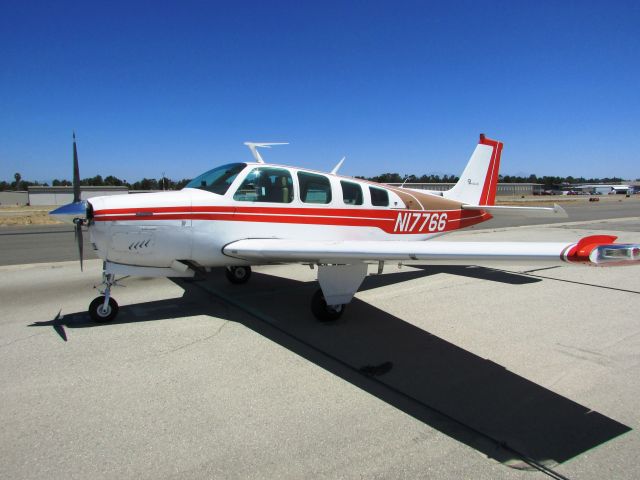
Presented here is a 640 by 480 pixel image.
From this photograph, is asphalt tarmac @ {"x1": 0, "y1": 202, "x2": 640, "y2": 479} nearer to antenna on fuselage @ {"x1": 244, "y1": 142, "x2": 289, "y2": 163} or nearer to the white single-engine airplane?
the white single-engine airplane

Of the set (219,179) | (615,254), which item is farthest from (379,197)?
(615,254)

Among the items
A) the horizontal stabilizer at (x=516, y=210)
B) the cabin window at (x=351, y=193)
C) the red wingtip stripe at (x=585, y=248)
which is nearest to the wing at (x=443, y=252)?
the red wingtip stripe at (x=585, y=248)

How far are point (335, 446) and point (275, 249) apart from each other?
281 cm

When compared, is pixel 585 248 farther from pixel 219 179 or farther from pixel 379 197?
pixel 219 179

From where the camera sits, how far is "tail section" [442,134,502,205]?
9.39 meters

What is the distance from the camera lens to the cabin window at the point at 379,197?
281 inches

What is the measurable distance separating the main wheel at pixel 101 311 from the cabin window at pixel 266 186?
2300 millimetres

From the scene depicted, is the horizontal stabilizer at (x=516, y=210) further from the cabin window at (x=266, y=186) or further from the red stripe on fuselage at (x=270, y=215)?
the cabin window at (x=266, y=186)

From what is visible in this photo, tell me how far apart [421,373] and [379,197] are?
379 centimetres

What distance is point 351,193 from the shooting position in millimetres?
6852

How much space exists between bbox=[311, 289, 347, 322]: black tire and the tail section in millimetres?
4906

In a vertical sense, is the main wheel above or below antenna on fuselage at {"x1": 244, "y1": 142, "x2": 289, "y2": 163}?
below

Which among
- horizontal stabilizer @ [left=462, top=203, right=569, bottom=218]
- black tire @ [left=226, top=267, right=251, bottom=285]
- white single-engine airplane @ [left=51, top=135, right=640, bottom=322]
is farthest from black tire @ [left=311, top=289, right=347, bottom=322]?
horizontal stabilizer @ [left=462, top=203, right=569, bottom=218]

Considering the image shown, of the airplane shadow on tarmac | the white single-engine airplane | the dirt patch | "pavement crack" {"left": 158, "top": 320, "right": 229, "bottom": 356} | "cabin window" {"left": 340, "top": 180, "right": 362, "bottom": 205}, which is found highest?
"cabin window" {"left": 340, "top": 180, "right": 362, "bottom": 205}
